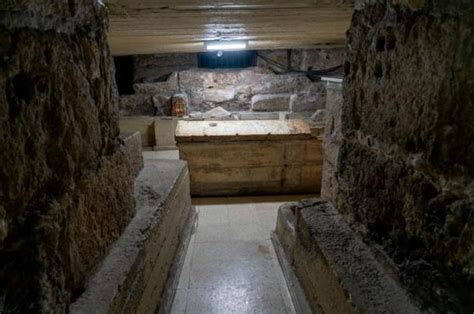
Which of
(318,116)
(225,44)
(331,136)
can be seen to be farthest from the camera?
(318,116)

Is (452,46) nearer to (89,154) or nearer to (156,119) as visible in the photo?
(89,154)

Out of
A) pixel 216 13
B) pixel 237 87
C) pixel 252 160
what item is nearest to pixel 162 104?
pixel 237 87

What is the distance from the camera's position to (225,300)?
1.84 metres

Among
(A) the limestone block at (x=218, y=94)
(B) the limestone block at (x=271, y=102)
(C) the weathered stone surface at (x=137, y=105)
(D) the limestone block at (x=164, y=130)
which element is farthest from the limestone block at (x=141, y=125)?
(B) the limestone block at (x=271, y=102)

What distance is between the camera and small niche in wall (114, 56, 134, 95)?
5.49m

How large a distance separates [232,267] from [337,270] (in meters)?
1.17

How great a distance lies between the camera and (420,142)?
877 mm

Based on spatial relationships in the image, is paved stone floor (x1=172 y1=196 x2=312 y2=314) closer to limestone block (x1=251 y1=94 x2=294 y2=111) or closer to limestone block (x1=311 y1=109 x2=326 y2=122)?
limestone block (x1=311 y1=109 x2=326 y2=122)

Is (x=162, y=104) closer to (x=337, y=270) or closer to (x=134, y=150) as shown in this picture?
(x=134, y=150)

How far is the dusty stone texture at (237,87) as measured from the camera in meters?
5.37

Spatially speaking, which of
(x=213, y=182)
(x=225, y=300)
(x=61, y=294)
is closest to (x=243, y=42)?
(x=213, y=182)

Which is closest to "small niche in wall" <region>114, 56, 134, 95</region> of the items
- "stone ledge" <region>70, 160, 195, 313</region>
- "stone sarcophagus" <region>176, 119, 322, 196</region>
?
"stone sarcophagus" <region>176, 119, 322, 196</region>

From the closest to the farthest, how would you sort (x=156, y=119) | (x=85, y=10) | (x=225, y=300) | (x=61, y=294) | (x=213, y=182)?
1. (x=61, y=294)
2. (x=85, y=10)
3. (x=225, y=300)
4. (x=213, y=182)
5. (x=156, y=119)

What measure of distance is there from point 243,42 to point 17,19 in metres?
3.19
